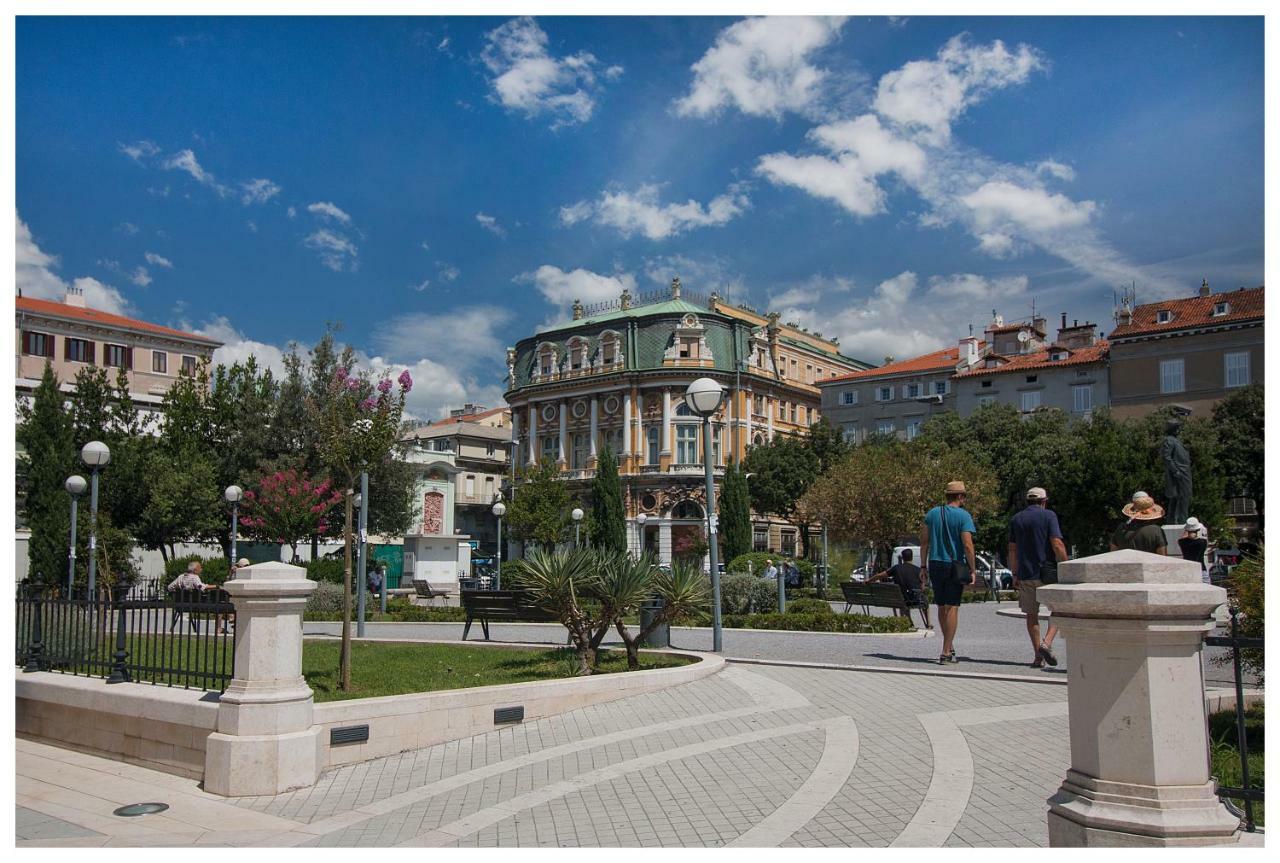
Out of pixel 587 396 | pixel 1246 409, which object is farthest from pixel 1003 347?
pixel 587 396

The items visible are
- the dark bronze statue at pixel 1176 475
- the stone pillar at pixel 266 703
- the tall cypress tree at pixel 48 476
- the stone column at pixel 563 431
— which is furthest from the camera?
the stone column at pixel 563 431

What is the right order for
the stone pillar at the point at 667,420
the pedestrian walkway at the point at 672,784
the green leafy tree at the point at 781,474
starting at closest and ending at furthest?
the pedestrian walkway at the point at 672,784, the green leafy tree at the point at 781,474, the stone pillar at the point at 667,420

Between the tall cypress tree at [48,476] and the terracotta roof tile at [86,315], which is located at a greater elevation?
the terracotta roof tile at [86,315]

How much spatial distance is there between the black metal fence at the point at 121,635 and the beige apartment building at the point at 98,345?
47166 mm

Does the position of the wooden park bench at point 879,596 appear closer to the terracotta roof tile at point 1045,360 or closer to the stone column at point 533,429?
the terracotta roof tile at point 1045,360

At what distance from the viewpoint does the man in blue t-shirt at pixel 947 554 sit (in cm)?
1141

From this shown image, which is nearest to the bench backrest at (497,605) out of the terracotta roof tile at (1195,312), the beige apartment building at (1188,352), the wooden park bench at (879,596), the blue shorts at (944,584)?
the blue shorts at (944,584)

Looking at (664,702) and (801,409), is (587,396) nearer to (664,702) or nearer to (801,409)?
(801,409)

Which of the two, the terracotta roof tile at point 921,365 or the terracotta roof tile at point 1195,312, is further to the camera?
the terracotta roof tile at point 921,365

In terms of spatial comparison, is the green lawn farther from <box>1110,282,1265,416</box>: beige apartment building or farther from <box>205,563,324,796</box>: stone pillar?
<box>1110,282,1265,416</box>: beige apartment building

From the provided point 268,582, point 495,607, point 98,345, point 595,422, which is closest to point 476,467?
point 595,422

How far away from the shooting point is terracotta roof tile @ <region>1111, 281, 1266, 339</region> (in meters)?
52.8

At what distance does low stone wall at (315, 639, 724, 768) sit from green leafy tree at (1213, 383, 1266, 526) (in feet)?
142

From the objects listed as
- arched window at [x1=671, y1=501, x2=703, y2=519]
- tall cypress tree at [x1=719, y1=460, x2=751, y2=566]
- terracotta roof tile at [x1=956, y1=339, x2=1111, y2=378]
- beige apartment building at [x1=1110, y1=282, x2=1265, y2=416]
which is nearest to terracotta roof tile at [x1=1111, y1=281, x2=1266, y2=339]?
beige apartment building at [x1=1110, y1=282, x2=1265, y2=416]
